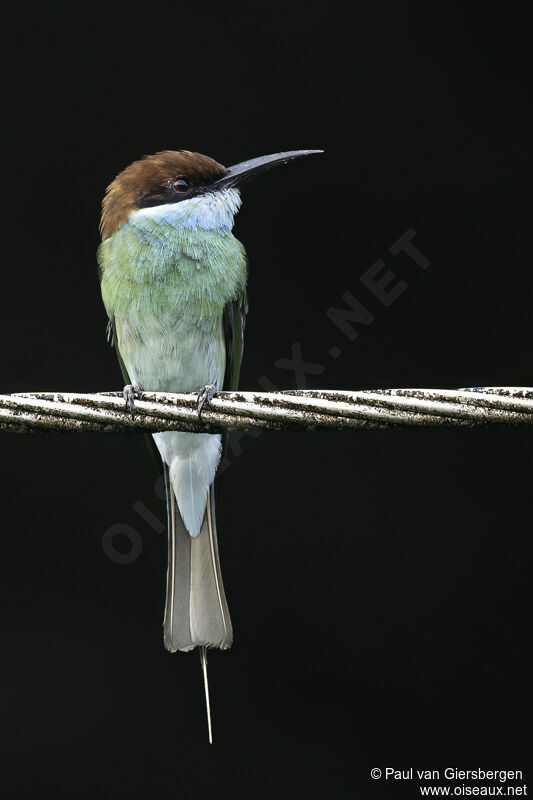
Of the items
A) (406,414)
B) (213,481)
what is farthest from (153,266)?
(406,414)

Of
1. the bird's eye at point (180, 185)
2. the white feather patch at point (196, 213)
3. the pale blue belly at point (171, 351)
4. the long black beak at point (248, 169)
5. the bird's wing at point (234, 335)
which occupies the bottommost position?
the pale blue belly at point (171, 351)

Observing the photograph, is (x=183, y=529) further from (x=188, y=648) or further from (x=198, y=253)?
(x=198, y=253)

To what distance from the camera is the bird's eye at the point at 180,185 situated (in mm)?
2352

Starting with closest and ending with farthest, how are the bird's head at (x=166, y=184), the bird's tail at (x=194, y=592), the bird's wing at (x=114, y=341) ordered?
the bird's tail at (x=194, y=592) → the bird's head at (x=166, y=184) → the bird's wing at (x=114, y=341)

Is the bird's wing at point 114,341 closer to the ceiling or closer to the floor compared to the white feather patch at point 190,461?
closer to the ceiling

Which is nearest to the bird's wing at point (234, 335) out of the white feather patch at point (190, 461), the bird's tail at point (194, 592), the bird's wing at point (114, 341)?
the white feather patch at point (190, 461)

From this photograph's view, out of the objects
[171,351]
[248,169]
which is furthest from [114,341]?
[248,169]

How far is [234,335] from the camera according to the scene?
7.69ft

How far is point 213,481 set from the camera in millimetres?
2322

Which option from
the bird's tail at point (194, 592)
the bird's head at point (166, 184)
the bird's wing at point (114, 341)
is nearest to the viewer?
the bird's tail at point (194, 592)

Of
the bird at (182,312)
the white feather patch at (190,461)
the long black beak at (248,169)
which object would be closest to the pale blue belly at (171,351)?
the bird at (182,312)

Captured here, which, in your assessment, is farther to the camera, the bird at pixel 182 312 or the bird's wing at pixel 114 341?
the bird's wing at pixel 114 341

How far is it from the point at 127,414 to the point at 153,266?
85 centimetres

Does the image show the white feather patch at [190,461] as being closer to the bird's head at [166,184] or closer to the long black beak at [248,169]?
the bird's head at [166,184]
